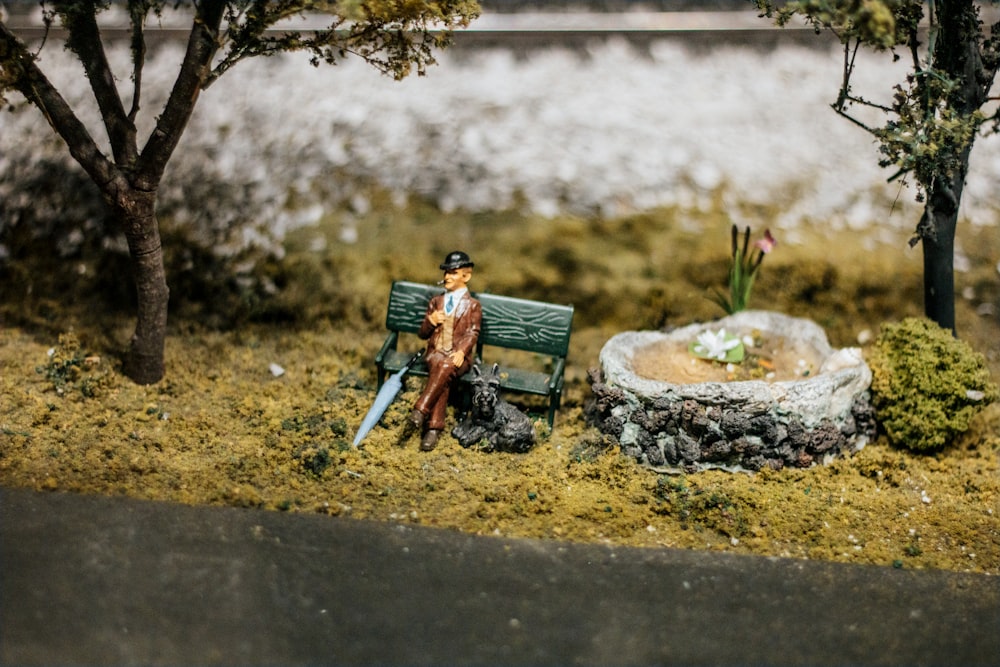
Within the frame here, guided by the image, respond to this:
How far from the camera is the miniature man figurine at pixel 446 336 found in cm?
761

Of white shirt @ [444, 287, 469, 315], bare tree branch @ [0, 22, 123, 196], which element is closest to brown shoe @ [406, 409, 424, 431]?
white shirt @ [444, 287, 469, 315]

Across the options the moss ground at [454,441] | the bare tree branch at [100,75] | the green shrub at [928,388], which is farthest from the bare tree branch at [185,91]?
the green shrub at [928,388]

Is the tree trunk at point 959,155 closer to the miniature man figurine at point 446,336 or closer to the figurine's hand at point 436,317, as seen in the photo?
the miniature man figurine at point 446,336

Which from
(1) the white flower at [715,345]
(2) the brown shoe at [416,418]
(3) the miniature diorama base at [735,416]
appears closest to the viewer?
(3) the miniature diorama base at [735,416]

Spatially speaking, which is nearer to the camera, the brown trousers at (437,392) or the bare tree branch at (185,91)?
the bare tree branch at (185,91)

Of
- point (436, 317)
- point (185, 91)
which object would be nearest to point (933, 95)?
point (436, 317)

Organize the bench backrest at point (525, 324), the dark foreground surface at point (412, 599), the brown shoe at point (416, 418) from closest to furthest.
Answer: the dark foreground surface at point (412, 599)
the brown shoe at point (416, 418)
the bench backrest at point (525, 324)

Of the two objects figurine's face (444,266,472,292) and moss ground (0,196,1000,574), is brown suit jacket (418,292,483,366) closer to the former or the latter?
figurine's face (444,266,472,292)

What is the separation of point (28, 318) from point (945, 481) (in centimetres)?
776

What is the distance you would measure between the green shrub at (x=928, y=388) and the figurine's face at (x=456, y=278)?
3.23m

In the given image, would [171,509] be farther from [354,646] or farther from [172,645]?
[354,646]

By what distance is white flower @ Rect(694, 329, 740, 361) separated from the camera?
823 cm

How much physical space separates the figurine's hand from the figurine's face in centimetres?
20

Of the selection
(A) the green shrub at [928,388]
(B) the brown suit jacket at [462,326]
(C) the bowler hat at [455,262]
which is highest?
A: (C) the bowler hat at [455,262]
